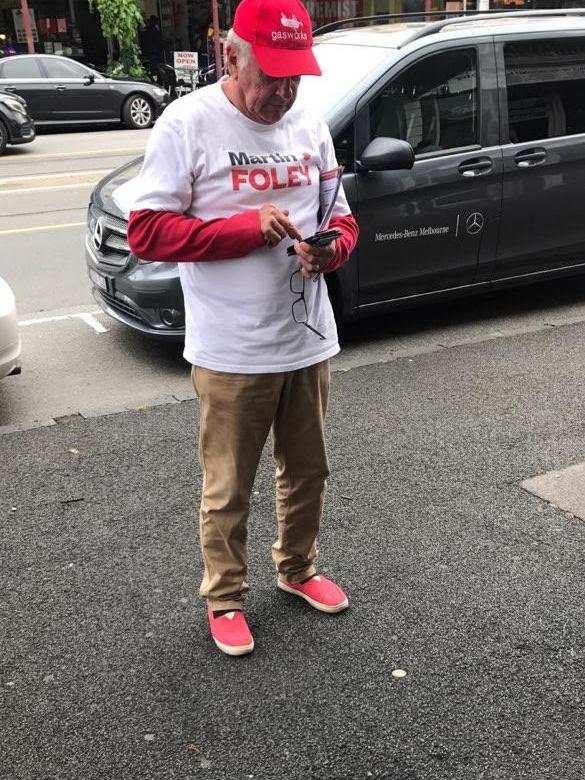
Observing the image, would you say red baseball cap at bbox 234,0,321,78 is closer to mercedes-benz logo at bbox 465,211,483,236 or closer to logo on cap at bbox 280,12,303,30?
logo on cap at bbox 280,12,303,30

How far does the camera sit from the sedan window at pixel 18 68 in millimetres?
17750

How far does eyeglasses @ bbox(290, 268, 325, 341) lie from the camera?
8.91ft

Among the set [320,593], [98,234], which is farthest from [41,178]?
→ [320,593]

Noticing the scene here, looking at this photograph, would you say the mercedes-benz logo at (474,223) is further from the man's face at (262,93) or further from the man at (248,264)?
the man's face at (262,93)

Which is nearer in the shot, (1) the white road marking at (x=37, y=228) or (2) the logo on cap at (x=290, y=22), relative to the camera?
(2) the logo on cap at (x=290, y=22)

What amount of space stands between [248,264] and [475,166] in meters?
3.57

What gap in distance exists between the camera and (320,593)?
124 inches

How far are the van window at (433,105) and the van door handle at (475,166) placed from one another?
129 mm

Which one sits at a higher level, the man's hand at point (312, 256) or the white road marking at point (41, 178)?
the man's hand at point (312, 256)

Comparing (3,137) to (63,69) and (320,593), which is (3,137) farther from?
(320,593)

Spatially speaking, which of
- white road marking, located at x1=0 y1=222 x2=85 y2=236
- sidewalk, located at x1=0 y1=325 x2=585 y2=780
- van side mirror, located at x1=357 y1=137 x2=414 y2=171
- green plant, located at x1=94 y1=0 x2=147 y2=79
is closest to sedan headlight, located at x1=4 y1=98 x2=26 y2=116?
white road marking, located at x1=0 y1=222 x2=85 y2=236

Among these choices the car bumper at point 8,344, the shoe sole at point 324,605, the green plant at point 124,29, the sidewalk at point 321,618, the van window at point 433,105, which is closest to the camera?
the sidewalk at point 321,618

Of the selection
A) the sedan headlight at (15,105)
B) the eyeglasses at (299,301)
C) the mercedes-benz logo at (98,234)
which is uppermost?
Result: the sedan headlight at (15,105)

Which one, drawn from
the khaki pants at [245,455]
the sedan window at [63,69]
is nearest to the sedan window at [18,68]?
the sedan window at [63,69]
